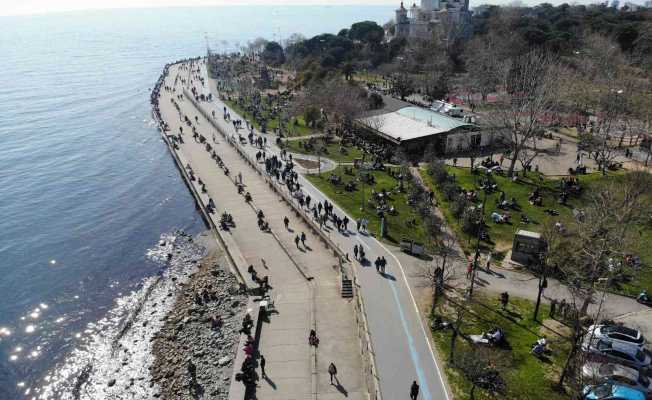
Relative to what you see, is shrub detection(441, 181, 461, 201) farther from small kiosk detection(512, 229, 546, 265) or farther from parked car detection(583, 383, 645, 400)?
parked car detection(583, 383, 645, 400)

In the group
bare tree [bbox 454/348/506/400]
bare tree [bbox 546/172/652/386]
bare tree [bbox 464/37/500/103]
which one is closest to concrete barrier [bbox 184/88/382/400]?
bare tree [bbox 454/348/506/400]

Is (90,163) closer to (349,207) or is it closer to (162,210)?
(162,210)

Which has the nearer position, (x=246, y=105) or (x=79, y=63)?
(x=246, y=105)

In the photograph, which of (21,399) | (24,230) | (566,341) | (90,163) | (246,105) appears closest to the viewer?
(566,341)

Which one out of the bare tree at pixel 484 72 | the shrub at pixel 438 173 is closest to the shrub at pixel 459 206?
the shrub at pixel 438 173

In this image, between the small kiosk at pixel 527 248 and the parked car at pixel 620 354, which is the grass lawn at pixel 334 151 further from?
the parked car at pixel 620 354

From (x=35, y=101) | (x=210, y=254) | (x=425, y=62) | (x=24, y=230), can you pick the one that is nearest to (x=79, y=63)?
(x=35, y=101)
